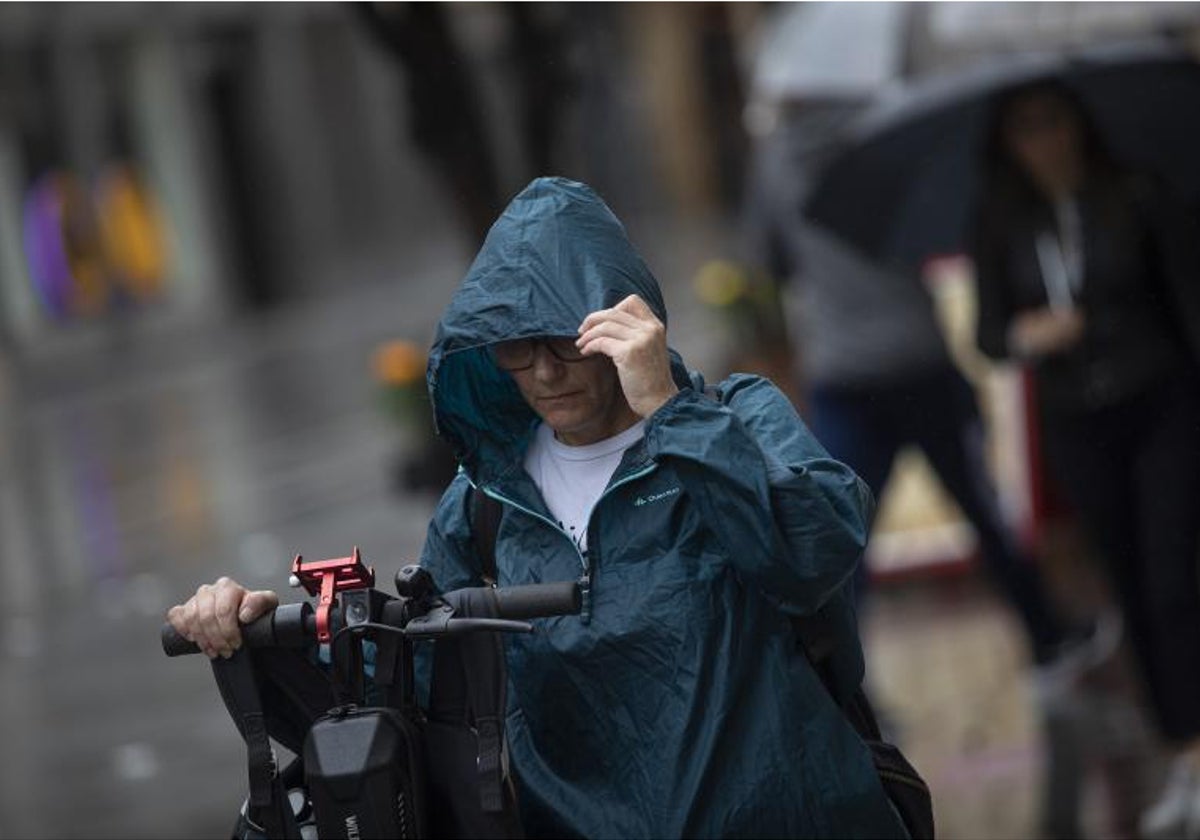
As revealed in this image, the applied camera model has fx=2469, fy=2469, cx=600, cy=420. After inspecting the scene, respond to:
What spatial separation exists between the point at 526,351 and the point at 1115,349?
3.23 metres

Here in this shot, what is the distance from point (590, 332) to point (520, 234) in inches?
8.1

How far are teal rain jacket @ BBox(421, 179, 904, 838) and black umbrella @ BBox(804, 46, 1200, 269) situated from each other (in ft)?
10.2

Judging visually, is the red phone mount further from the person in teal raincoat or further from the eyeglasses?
the eyeglasses

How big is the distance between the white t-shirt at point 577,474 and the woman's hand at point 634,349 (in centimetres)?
16

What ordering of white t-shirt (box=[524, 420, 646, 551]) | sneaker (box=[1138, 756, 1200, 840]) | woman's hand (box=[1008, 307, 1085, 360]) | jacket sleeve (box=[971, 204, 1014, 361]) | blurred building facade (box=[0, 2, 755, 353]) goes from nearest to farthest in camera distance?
1. white t-shirt (box=[524, 420, 646, 551])
2. sneaker (box=[1138, 756, 1200, 840])
3. woman's hand (box=[1008, 307, 1085, 360])
4. jacket sleeve (box=[971, 204, 1014, 361])
5. blurred building facade (box=[0, 2, 755, 353])

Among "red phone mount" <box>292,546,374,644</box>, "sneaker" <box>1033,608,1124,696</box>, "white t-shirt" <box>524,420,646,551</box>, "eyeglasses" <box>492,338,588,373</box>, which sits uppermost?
"eyeglasses" <box>492,338,588,373</box>

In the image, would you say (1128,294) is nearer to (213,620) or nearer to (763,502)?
(763,502)

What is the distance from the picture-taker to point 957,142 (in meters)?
→ 6.61

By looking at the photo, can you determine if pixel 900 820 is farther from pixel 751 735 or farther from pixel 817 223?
pixel 817 223

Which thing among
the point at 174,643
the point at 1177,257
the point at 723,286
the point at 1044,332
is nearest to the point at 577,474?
the point at 174,643

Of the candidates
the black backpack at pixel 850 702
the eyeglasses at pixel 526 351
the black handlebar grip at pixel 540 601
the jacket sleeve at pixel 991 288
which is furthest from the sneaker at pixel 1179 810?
the black handlebar grip at pixel 540 601

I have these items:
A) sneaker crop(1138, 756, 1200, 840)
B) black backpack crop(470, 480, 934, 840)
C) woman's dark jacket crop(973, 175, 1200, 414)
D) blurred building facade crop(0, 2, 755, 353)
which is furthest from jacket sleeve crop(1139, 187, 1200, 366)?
blurred building facade crop(0, 2, 755, 353)

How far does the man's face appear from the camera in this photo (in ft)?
11.0

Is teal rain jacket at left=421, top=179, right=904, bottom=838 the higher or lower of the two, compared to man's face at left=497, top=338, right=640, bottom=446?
lower
